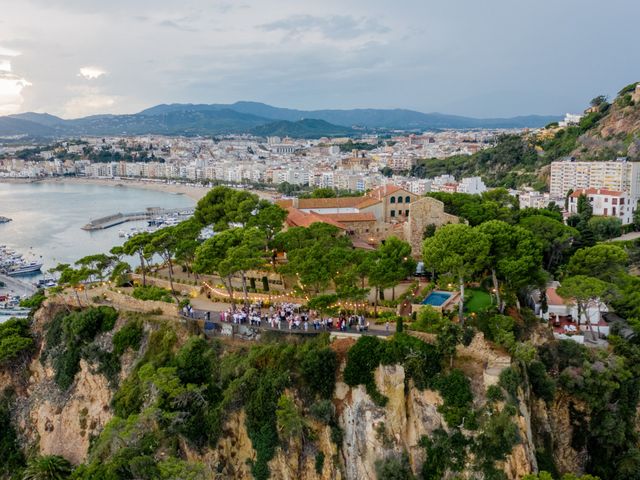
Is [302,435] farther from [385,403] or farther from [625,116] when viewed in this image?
[625,116]

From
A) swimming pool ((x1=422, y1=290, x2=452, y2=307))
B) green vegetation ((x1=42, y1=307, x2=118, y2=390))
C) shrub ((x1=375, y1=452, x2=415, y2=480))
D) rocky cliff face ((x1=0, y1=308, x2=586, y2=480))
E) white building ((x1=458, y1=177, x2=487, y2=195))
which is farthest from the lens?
white building ((x1=458, y1=177, x2=487, y2=195))

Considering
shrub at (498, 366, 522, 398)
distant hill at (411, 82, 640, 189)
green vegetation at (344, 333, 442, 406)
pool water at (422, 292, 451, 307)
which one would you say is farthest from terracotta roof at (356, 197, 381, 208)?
distant hill at (411, 82, 640, 189)

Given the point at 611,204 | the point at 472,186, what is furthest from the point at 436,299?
the point at 472,186

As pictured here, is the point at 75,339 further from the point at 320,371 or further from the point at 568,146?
the point at 568,146

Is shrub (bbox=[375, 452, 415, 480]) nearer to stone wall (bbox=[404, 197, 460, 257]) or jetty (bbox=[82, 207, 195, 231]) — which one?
stone wall (bbox=[404, 197, 460, 257])

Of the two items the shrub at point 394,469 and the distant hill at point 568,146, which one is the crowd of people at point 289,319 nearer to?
the shrub at point 394,469

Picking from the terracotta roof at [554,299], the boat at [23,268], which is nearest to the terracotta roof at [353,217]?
the terracotta roof at [554,299]

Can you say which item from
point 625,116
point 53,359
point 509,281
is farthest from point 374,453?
point 625,116
